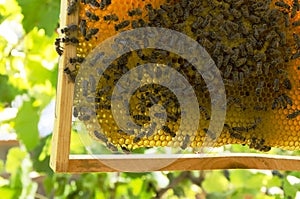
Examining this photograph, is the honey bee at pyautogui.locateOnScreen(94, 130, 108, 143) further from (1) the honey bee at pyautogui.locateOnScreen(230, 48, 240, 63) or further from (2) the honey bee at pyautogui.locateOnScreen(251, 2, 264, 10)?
(2) the honey bee at pyautogui.locateOnScreen(251, 2, 264, 10)

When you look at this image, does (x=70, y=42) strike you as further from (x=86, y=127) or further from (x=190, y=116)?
(x=190, y=116)

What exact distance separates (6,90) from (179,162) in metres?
1.28

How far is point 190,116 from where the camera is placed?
1724 millimetres

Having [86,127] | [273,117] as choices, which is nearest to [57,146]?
[86,127]

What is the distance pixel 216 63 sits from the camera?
5.63ft

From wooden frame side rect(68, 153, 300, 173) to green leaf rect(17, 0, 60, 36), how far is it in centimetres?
98

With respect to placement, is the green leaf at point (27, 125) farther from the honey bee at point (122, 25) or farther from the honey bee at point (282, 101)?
the honey bee at point (282, 101)

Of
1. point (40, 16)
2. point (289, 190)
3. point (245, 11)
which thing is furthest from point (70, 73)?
point (289, 190)

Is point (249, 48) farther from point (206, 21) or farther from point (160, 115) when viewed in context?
point (160, 115)

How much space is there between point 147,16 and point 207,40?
21 centimetres

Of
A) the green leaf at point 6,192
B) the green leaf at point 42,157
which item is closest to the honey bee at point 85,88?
the green leaf at point 42,157

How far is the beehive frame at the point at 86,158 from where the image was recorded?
1622 millimetres

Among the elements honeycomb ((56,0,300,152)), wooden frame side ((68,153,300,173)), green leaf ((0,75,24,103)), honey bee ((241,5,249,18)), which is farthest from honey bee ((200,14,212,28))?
green leaf ((0,75,24,103))

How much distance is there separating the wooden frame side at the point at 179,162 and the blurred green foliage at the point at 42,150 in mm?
581
